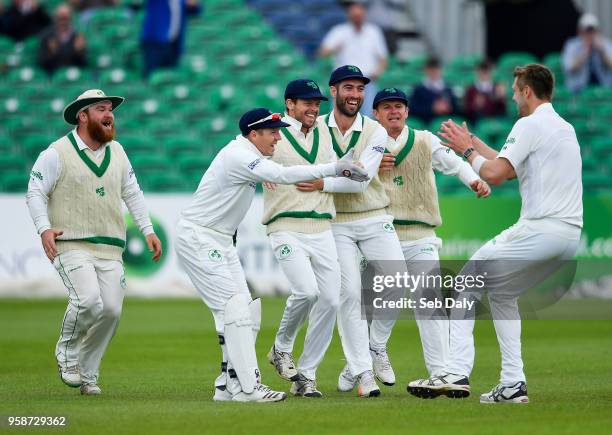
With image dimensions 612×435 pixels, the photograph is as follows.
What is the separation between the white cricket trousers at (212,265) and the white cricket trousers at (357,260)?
0.97 metres

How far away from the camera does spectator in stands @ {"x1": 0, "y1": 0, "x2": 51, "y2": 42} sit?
2586 centimetres

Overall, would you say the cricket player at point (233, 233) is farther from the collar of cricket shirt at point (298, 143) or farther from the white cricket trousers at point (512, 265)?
the white cricket trousers at point (512, 265)

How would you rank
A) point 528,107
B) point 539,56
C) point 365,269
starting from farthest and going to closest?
point 539,56, point 365,269, point 528,107

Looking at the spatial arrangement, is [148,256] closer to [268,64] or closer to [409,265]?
[268,64]

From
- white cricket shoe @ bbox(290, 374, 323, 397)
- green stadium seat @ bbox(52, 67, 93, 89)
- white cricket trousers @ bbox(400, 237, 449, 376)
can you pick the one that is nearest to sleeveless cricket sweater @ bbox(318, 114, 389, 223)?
white cricket trousers @ bbox(400, 237, 449, 376)

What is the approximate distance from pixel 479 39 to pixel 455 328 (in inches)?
801

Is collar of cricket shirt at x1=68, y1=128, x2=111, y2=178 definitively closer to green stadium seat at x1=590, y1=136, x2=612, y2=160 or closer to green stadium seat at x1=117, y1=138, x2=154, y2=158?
green stadium seat at x1=117, y1=138, x2=154, y2=158

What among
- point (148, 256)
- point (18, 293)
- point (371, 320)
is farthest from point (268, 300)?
point (371, 320)

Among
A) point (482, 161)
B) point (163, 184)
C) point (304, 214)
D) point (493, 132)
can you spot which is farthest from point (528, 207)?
point (493, 132)

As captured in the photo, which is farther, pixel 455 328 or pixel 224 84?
pixel 224 84

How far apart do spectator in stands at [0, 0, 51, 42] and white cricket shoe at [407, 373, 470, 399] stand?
700 inches

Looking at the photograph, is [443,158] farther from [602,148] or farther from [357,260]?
[602,148]

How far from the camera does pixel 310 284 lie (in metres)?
10.4

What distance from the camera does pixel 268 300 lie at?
20.5m
